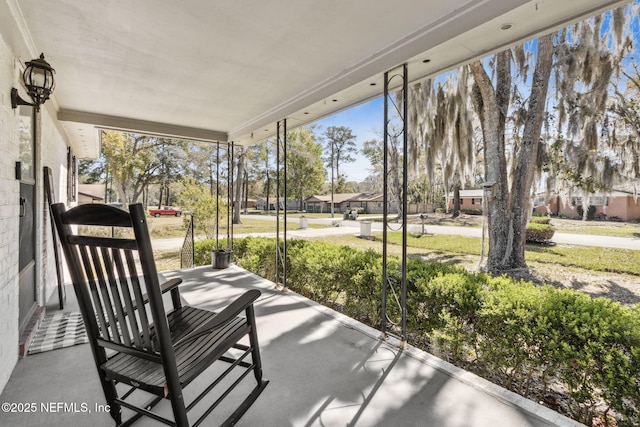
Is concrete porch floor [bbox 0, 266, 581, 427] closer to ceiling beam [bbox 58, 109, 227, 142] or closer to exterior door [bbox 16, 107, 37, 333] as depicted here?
exterior door [bbox 16, 107, 37, 333]

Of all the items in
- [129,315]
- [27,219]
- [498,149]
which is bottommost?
[129,315]

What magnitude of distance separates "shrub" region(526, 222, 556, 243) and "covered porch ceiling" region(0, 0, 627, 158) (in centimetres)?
846

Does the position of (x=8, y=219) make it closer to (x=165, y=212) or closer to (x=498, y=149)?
(x=498, y=149)

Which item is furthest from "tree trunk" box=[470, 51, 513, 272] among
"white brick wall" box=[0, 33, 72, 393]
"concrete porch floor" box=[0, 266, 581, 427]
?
"white brick wall" box=[0, 33, 72, 393]

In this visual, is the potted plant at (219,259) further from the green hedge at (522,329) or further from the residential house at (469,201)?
the residential house at (469,201)

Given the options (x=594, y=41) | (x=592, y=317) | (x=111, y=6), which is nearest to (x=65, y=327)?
(x=111, y=6)

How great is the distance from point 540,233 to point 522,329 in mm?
8851

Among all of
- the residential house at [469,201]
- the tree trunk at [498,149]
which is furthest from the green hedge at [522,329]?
the residential house at [469,201]

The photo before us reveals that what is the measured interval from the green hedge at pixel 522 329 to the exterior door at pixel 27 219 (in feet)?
8.77

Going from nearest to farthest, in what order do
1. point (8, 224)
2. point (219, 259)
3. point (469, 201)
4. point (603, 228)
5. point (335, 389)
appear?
point (335, 389) → point (8, 224) → point (219, 259) → point (603, 228) → point (469, 201)

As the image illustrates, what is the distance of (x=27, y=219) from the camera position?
2531 millimetres

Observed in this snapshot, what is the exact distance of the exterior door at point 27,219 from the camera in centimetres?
230

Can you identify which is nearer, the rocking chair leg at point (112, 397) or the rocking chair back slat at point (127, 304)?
the rocking chair back slat at point (127, 304)

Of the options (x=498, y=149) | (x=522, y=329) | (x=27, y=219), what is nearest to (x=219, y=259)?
(x=27, y=219)
